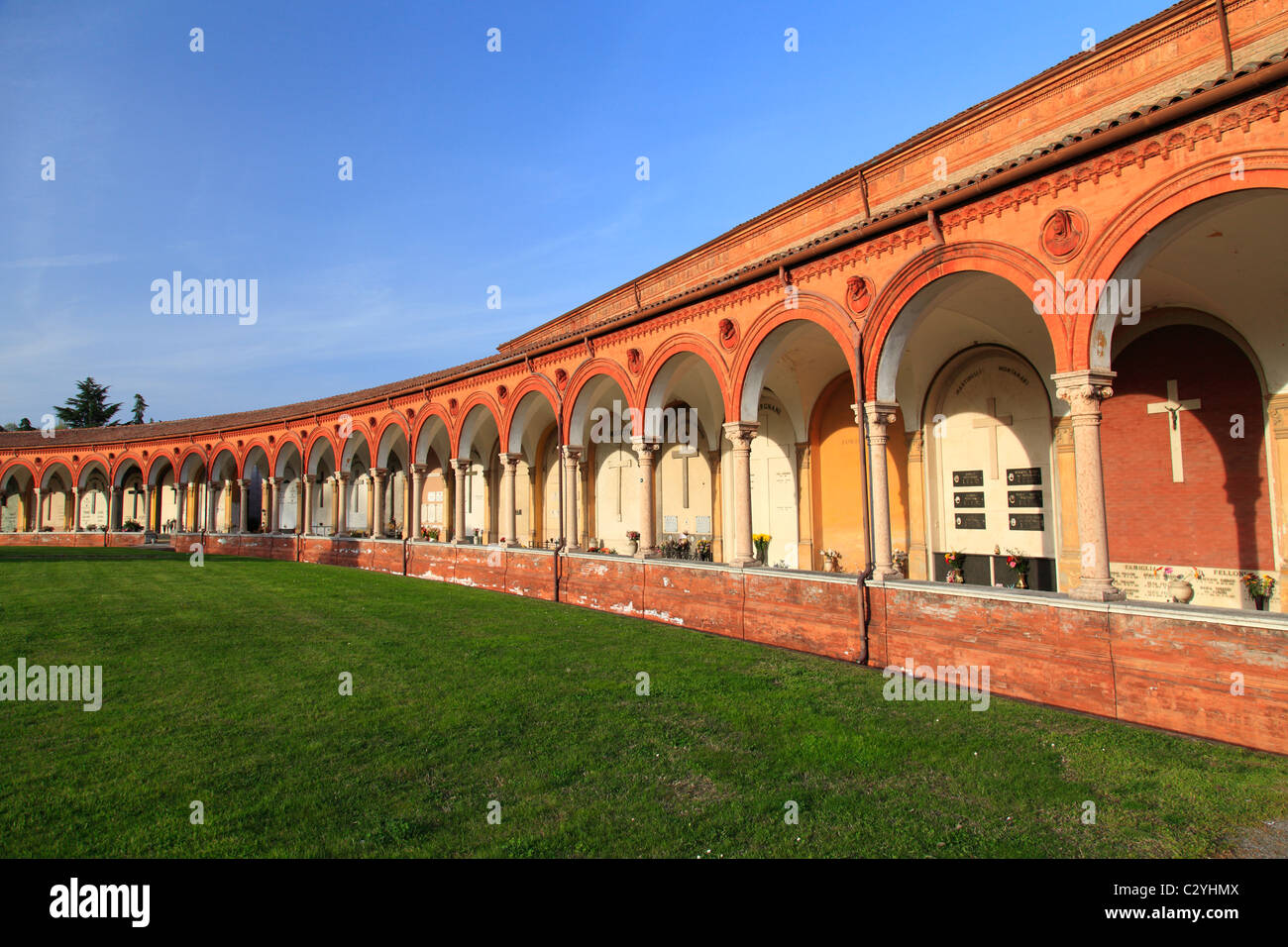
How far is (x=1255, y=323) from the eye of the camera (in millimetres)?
8867

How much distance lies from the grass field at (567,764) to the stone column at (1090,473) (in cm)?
151

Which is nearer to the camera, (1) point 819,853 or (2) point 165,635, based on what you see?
(1) point 819,853

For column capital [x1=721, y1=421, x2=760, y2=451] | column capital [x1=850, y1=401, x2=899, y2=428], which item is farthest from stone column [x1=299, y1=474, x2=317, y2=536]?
column capital [x1=850, y1=401, x2=899, y2=428]

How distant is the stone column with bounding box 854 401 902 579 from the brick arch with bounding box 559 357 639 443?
5319 mm

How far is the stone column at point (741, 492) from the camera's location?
1120 centimetres

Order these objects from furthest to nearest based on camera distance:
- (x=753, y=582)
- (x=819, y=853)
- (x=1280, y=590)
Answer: (x=753, y=582)
(x=1280, y=590)
(x=819, y=853)

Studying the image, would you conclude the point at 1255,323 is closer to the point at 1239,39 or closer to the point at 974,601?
the point at 1239,39

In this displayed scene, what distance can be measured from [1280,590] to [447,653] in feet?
35.4

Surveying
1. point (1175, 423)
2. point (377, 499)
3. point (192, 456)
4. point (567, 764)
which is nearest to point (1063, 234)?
point (1175, 423)

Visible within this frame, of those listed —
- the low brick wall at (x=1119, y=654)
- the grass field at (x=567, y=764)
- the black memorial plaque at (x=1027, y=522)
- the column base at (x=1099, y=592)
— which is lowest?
the grass field at (x=567, y=764)

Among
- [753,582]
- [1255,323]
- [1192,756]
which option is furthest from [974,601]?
[1255,323]

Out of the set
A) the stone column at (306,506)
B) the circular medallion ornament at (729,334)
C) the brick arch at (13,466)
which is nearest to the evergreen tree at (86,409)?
the brick arch at (13,466)

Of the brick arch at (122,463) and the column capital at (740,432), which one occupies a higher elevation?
the brick arch at (122,463)

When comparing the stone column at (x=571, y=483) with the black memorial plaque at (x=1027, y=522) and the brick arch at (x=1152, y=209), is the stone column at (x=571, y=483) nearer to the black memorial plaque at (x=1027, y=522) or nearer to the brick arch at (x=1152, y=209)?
the black memorial plaque at (x=1027, y=522)
